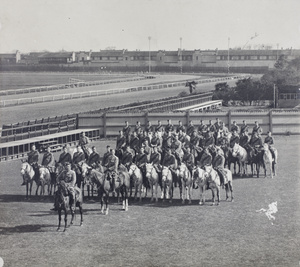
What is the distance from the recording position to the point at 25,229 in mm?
13602

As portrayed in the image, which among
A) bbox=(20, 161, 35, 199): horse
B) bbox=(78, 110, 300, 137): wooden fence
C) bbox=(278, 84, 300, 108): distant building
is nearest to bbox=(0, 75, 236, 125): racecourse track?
bbox=(78, 110, 300, 137): wooden fence

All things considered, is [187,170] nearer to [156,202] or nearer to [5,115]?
[156,202]

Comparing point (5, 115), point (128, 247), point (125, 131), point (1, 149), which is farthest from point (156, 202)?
point (5, 115)

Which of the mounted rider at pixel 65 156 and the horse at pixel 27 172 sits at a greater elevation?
the mounted rider at pixel 65 156

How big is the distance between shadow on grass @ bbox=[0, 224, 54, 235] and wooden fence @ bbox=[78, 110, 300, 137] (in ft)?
64.8

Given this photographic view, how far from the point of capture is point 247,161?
2098cm

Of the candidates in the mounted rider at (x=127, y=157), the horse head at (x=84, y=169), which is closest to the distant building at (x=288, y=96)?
the mounted rider at (x=127, y=157)

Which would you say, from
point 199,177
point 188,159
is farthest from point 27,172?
point 199,177

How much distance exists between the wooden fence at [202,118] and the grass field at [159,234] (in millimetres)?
15487

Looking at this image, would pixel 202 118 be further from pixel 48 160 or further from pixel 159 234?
pixel 159 234

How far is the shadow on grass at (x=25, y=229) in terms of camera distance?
13.4m

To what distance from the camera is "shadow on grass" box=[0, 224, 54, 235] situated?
13.4 m

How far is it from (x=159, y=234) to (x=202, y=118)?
21015 millimetres

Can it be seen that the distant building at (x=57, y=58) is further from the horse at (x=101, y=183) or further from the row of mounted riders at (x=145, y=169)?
the horse at (x=101, y=183)
